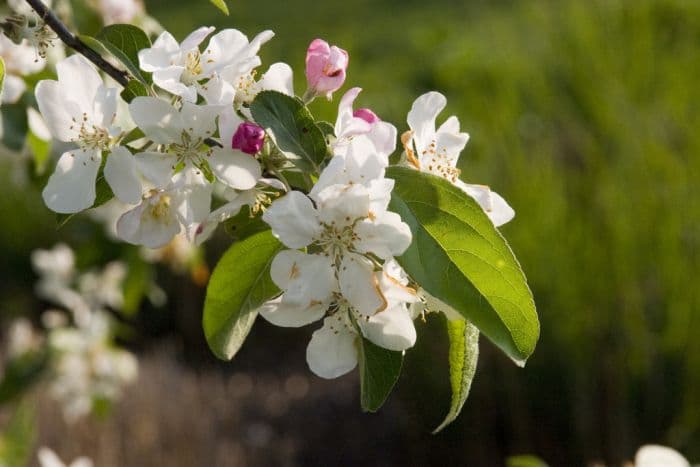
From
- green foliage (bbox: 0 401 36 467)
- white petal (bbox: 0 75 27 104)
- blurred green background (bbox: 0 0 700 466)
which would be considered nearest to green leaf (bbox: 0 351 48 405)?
blurred green background (bbox: 0 0 700 466)

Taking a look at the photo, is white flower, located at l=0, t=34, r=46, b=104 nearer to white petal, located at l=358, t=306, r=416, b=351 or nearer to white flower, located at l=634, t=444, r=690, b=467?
white petal, located at l=358, t=306, r=416, b=351

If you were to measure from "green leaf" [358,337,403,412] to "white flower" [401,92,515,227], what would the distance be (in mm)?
146

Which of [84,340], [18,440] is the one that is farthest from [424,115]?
[84,340]

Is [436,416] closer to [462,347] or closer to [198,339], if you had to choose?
[198,339]

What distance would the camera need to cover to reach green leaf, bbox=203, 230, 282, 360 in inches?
30.6

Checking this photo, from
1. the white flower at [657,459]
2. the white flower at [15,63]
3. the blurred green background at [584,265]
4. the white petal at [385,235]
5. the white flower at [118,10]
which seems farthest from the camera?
the blurred green background at [584,265]

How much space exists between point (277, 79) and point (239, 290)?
0.18m

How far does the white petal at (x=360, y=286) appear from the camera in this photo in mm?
706

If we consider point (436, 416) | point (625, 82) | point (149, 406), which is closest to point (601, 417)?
point (436, 416)

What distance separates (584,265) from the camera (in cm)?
343

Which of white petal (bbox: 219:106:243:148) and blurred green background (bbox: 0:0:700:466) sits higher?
white petal (bbox: 219:106:243:148)

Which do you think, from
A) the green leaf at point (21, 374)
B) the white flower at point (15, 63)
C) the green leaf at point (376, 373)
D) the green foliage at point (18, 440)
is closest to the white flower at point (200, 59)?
the green leaf at point (376, 373)

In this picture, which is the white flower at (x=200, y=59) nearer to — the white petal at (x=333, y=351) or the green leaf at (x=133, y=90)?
the green leaf at (x=133, y=90)

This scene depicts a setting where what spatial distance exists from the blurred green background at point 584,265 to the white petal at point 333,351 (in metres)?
1.69
